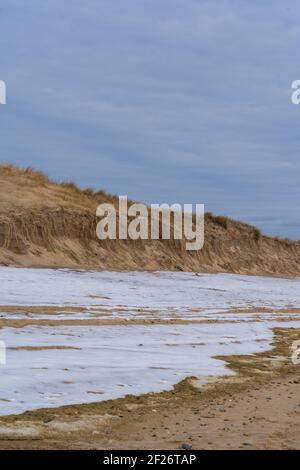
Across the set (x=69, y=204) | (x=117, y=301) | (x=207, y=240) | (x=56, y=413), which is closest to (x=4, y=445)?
(x=56, y=413)

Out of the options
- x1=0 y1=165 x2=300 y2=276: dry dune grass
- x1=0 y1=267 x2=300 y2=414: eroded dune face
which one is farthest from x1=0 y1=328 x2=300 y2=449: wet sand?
x1=0 y1=165 x2=300 y2=276: dry dune grass

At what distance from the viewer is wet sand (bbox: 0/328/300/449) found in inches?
320

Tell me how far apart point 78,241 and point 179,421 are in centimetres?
2806

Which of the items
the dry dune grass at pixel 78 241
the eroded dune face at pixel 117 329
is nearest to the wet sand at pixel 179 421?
the eroded dune face at pixel 117 329

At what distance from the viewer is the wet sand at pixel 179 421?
8117 mm

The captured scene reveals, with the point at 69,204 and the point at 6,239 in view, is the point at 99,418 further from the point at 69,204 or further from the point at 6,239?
the point at 69,204

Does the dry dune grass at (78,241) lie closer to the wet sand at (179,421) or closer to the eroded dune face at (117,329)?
the eroded dune face at (117,329)

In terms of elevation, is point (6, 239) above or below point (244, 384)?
above

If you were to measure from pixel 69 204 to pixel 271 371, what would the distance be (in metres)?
27.4

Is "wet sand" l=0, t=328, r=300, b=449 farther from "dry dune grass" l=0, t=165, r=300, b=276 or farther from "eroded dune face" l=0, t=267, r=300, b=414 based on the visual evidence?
"dry dune grass" l=0, t=165, r=300, b=276

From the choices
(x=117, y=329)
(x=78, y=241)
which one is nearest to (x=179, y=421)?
(x=117, y=329)

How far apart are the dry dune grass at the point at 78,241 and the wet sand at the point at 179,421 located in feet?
67.7

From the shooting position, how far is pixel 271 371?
14.0 meters

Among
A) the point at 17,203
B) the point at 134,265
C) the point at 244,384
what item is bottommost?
the point at 244,384
